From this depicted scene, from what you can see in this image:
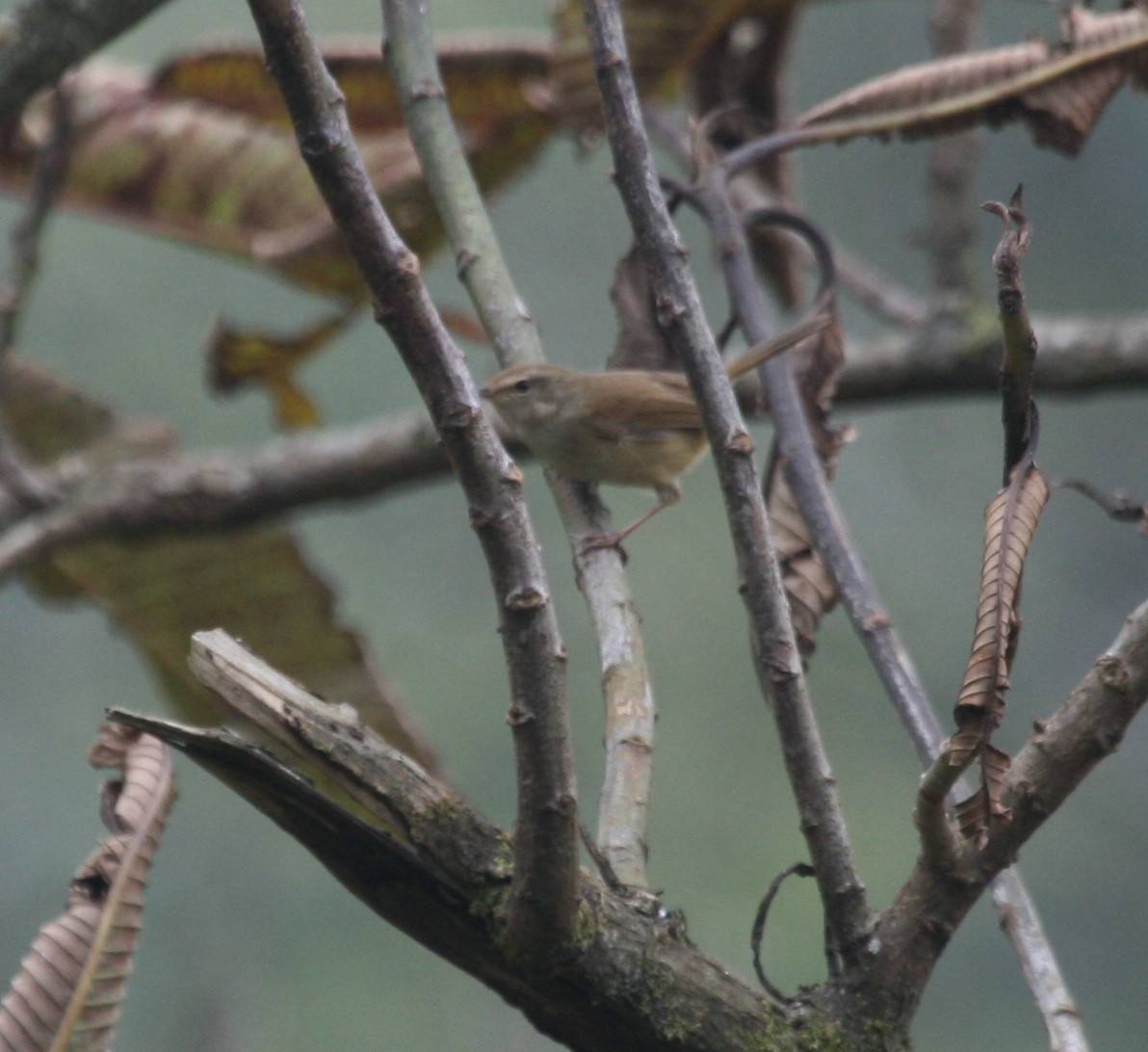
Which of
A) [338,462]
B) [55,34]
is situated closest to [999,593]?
[55,34]

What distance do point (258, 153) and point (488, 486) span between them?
3415mm

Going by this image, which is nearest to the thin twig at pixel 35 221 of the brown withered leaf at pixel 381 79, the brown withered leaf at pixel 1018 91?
the brown withered leaf at pixel 381 79

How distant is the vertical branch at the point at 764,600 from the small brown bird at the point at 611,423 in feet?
4.24

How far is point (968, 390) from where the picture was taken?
171 inches

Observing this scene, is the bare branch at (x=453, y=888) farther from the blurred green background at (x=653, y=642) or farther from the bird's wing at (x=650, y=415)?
the blurred green background at (x=653, y=642)

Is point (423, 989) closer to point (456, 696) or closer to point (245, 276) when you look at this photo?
point (456, 696)

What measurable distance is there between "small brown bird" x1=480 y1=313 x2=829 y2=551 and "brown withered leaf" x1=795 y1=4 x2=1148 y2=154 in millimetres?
542

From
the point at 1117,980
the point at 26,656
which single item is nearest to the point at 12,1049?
the point at 1117,980

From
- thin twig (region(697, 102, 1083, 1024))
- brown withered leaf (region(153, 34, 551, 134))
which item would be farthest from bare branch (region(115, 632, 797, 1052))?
brown withered leaf (region(153, 34, 551, 134))

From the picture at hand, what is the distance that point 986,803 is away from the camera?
1502 mm

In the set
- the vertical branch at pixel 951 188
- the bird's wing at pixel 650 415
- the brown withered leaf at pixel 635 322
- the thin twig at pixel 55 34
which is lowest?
the brown withered leaf at pixel 635 322

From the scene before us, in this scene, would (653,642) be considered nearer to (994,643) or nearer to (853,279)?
(853,279)

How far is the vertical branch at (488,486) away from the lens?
131cm

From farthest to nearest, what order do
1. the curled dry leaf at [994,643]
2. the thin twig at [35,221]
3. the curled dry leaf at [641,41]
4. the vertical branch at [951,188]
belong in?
the vertical branch at [951,188] < the curled dry leaf at [641,41] < the thin twig at [35,221] < the curled dry leaf at [994,643]
